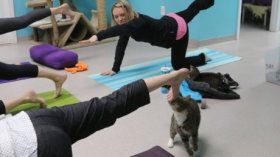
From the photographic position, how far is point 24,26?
6.18ft

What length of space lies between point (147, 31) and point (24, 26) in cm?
99

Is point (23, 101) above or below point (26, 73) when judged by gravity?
below

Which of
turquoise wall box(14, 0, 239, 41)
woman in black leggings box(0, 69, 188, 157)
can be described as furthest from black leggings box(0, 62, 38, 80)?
turquoise wall box(14, 0, 239, 41)

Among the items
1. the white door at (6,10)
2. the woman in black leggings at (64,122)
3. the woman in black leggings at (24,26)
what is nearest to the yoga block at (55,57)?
the woman in black leggings at (24,26)

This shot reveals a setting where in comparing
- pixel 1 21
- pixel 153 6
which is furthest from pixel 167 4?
pixel 1 21

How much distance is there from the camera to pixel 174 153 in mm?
1699

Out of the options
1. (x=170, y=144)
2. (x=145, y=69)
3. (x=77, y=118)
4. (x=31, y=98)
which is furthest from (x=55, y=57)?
(x=77, y=118)

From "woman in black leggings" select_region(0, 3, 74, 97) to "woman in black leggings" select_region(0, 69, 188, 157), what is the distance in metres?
0.84

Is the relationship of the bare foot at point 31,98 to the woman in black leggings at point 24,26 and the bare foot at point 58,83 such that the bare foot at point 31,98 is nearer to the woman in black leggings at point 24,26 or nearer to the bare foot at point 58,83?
the woman in black leggings at point 24,26

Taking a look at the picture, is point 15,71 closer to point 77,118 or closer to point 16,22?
point 16,22

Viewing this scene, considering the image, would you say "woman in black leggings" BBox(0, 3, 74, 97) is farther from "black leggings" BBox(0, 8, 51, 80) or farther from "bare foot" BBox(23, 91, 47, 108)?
"bare foot" BBox(23, 91, 47, 108)

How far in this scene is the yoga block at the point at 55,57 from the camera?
3.01 meters

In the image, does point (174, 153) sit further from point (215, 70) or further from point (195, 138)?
point (215, 70)

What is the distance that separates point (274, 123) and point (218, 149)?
0.47m
